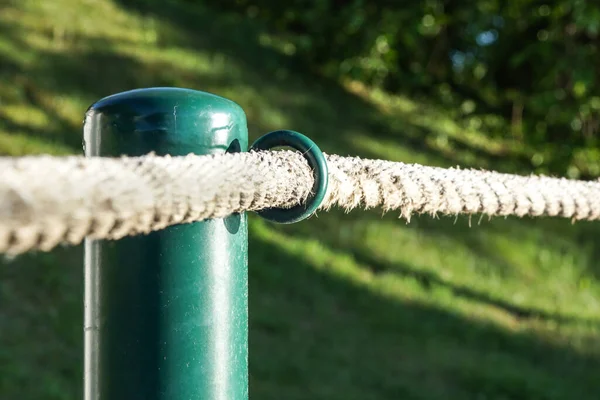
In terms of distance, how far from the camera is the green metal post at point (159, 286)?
961 millimetres

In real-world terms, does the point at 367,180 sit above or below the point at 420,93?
below

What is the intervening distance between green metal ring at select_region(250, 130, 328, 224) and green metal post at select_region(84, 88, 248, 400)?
0.08 meters

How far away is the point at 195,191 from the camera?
87cm

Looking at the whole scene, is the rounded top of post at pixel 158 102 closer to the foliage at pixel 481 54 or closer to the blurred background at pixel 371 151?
the blurred background at pixel 371 151

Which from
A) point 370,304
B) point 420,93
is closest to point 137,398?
point 370,304

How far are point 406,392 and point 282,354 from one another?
610 millimetres

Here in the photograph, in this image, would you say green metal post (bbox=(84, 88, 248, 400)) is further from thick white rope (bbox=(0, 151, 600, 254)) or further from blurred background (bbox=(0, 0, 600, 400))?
blurred background (bbox=(0, 0, 600, 400))

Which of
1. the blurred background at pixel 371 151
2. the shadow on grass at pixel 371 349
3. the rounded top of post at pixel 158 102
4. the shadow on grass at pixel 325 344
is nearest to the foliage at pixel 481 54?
the blurred background at pixel 371 151

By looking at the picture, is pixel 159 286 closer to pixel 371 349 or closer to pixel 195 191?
pixel 195 191

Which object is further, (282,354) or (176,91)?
(282,354)

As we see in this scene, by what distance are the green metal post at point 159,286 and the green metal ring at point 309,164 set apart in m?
0.08

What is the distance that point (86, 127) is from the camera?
1.02m

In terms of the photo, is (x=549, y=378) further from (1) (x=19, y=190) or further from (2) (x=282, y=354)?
(1) (x=19, y=190)

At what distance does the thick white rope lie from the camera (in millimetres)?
673
